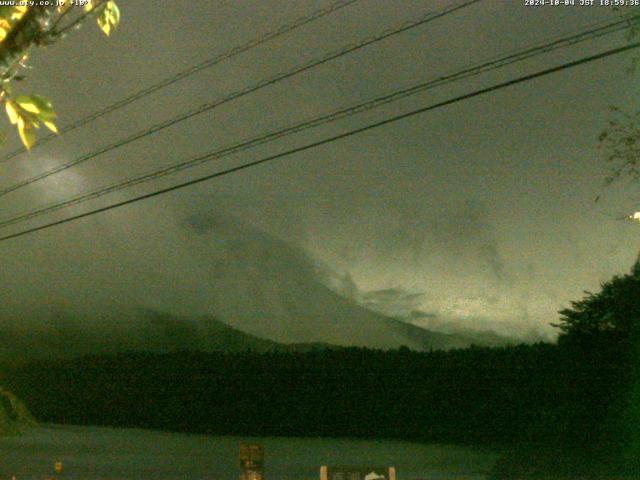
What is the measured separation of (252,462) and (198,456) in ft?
62.7

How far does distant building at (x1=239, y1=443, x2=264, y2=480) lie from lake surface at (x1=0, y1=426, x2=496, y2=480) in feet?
38.2

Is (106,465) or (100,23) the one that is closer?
(100,23)

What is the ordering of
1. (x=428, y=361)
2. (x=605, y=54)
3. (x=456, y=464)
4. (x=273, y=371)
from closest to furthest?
(x=605, y=54) < (x=456, y=464) < (x=428, y=361) < (x=273, y=371)

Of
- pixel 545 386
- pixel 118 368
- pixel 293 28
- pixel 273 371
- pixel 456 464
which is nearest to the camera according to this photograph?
pixel 293 28

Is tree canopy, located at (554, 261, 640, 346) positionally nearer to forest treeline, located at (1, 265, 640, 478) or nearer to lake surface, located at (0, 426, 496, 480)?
forest treeline, located at (1, 265, 640, 478)

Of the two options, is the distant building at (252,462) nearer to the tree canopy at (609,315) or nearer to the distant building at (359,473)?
the distant building at (359,473)

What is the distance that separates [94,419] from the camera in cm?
3372

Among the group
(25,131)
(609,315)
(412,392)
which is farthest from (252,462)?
(412,392)

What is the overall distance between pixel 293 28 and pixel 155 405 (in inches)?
930

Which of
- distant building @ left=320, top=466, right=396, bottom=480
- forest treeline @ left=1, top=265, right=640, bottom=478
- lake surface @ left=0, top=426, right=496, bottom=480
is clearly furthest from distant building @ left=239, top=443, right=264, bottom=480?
lake surface @ left=0, top=426, right=496, bottom=480

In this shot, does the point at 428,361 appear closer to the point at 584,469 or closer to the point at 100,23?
the point at 584,469

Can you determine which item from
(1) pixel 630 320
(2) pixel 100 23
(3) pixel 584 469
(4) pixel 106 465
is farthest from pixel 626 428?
(2) pixel 100 23

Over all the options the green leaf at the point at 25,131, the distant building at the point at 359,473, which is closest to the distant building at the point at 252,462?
the distant building at the point at 359,473

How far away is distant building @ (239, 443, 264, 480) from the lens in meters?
6.98
